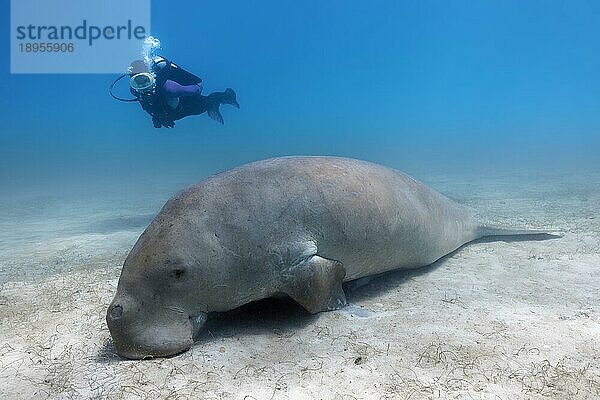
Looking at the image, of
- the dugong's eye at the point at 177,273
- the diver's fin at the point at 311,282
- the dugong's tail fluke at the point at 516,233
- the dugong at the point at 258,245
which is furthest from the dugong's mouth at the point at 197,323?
the dugong's tail fluke at the point at 516,233

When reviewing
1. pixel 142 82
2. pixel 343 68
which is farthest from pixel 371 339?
pixel 343 68

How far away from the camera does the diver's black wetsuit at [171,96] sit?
13.4 metres

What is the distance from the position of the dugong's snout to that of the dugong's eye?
10.4 inches

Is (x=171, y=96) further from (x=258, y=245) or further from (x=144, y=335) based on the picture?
Answer: (x=144, y=335)

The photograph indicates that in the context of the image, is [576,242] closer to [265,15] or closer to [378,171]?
[378,171]

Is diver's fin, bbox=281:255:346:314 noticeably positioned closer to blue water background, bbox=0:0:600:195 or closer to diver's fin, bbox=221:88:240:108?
diver's fin, bbox=221:88:240:108

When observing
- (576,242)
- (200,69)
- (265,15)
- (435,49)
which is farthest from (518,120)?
(576,242)

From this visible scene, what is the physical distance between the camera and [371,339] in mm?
3959

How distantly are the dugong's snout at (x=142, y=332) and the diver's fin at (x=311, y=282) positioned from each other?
1050mm

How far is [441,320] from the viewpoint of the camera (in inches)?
170

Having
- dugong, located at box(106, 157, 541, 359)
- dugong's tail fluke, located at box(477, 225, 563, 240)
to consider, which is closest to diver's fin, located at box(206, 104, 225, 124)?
dugong's tail fluke, located at box(477, 225, 563, 240)

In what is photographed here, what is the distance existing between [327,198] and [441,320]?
1.63m

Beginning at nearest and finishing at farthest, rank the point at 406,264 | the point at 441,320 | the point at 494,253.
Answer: the point at 441,320, the point at 406,264, the point at 494,253

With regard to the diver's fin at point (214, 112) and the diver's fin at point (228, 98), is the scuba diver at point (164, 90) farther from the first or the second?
the diver's fin at point (228, 98)
